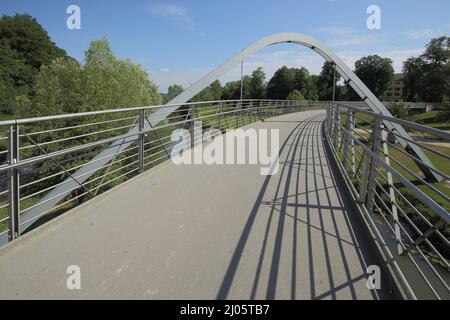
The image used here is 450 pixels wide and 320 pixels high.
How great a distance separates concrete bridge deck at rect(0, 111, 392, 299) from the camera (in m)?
2.38

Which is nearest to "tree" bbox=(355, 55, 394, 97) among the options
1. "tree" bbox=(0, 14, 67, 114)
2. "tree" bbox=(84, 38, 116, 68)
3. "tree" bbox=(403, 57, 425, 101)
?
"tree" bbox=(403, 57, 425, 101)

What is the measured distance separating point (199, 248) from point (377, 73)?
105543 millimetres

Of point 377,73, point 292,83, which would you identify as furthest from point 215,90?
point 377,73

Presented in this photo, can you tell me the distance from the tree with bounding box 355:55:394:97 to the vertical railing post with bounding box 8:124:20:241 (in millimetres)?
104084

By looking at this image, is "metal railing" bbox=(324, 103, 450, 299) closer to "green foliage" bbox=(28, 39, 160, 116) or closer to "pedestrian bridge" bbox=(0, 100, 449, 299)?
"pedestrian bridge" bbox=(0, 100, 449, 299)

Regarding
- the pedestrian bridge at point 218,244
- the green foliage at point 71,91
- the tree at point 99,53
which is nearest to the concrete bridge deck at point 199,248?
the pedestrian bridge at point 218,244

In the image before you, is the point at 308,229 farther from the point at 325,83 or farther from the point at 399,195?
the point at 325,83

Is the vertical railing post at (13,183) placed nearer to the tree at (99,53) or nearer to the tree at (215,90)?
the tree at (99,53)

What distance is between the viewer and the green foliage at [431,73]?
252 feet

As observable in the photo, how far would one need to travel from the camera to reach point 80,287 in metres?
2.35

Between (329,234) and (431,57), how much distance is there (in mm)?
98005

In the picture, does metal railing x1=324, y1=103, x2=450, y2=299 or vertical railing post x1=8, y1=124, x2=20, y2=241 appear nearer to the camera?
metal railing x1=324, y1=103, x2=450, y2=299
